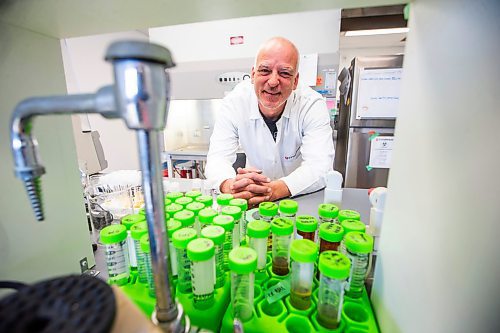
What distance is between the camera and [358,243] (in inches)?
14.5

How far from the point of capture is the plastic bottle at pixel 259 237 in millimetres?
416

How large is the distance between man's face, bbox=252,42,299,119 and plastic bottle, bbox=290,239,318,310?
1.14 m

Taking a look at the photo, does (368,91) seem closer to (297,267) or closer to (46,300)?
(297,267)

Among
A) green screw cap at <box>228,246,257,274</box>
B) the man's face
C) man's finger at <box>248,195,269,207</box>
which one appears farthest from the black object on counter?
the man's face


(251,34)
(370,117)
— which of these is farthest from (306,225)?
(251,34)

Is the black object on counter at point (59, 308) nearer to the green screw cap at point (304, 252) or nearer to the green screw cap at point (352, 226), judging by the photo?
the green screw cap at point (304, 252)

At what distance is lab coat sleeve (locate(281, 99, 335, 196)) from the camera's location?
1098mm

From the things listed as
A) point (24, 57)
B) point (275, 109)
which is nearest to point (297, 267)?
point (24, 57)

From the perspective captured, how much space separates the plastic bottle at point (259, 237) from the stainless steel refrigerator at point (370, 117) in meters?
1.97

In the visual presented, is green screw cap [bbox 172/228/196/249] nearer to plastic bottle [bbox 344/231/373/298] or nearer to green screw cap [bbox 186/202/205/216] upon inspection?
green screw cap [bbox 186/202/205/216]

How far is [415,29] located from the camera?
306 millimetres

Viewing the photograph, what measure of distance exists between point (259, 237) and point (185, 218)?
0.48 feet

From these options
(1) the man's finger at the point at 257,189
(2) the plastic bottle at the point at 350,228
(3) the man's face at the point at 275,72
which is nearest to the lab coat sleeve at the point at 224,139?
(3) the man's face at the point at 275,72

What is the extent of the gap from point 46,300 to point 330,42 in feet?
8.29
